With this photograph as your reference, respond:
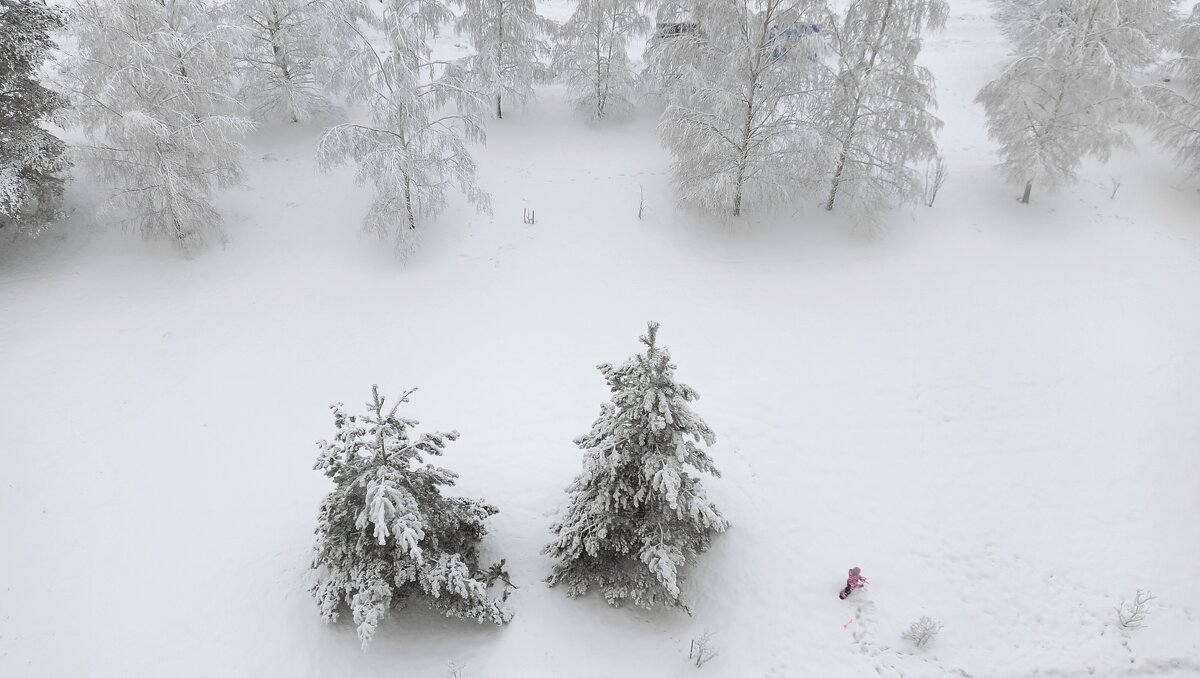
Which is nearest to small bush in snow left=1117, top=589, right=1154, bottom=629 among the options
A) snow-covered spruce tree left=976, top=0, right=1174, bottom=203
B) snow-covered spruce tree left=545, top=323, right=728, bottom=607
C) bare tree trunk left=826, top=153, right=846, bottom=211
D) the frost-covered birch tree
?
snow-covered spruce tree left=545, top=323, right=728, bottom=607

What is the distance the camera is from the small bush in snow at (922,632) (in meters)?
9.42

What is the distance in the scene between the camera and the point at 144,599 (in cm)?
955

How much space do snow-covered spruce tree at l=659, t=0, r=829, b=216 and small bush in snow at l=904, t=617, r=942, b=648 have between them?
10.6 m

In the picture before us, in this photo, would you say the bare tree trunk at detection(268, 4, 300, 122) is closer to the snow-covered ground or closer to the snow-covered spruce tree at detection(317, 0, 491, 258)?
the snow-covered ground

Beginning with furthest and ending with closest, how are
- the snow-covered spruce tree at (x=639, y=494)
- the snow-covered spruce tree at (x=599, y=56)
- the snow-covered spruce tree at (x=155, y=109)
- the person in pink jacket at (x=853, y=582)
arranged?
1. the snow-covered spruce tree at (x=599, y=56)
2. the snow-covered spruce tree at (x=155, y=109)
3. the person in pink jacket at (x=853, y=582)
4. the snow-covered spruce tree at (x=639, y=494)

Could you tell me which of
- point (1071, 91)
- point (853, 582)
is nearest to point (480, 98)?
point (853, 582)

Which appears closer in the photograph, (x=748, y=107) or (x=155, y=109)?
(x=155, y=109)

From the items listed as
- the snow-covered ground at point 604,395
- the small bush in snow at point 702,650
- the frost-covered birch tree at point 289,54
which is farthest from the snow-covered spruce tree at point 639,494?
the frost-covered birch tree at point 289,54

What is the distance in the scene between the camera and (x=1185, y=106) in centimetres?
1892

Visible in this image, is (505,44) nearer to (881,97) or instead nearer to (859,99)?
(859,99)

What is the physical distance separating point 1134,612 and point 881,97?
12.0 meters

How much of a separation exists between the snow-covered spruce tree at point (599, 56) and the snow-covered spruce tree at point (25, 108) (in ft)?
42.5

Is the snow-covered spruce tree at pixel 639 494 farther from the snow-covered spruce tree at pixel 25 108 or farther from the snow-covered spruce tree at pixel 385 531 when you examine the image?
the snow-covered spruce tree at pixel 25 108

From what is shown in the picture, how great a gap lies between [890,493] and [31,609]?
14.6 meters
